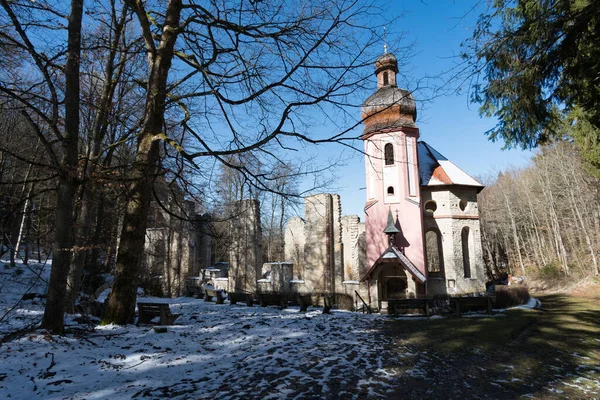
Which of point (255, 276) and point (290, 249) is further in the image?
point (290, 249)

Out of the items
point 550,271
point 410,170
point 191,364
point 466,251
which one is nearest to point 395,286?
point 466,251

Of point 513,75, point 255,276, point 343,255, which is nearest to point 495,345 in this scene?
point 513,75

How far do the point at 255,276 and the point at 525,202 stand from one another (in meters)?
31.3

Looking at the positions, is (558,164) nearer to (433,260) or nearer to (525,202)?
(525,202)

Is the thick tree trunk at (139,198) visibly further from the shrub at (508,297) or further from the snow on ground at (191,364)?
the shrub at (508,297)

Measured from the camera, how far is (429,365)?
5.41 metres

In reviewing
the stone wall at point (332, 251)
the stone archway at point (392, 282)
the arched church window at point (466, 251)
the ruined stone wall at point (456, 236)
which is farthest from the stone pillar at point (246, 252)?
the arched church window at point (466, 251)

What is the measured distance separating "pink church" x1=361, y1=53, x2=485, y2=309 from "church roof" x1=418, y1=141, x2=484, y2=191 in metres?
0.06

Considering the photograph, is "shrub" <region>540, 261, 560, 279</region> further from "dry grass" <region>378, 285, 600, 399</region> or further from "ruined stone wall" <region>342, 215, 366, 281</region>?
"dry grass" <region>378, 285, 600, 399</region>

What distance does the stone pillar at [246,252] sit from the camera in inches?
801

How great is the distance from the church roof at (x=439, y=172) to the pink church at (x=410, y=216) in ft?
0.19

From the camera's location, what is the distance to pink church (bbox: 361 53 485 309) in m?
18.5

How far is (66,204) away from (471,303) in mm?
12221

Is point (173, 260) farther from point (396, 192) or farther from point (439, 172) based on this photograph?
point (439, 172)
